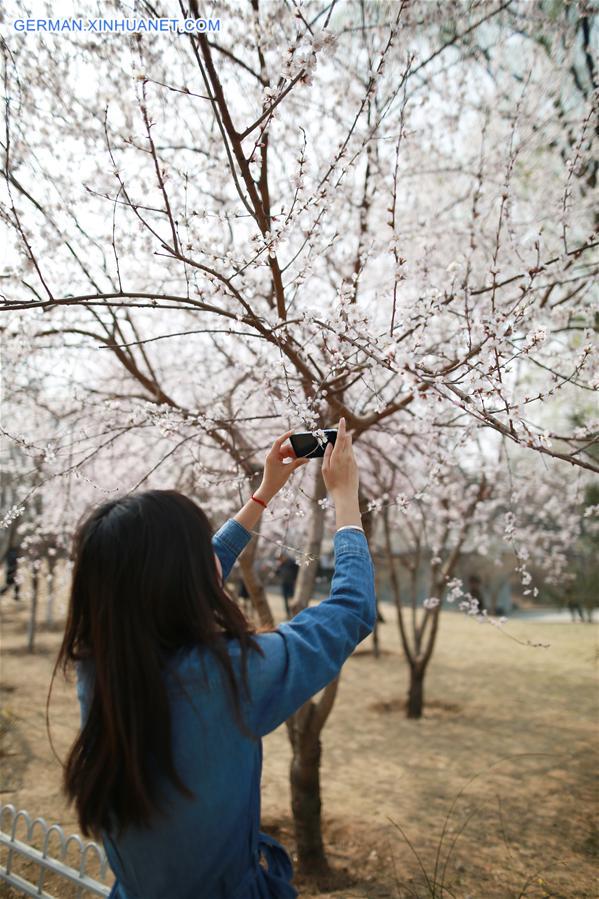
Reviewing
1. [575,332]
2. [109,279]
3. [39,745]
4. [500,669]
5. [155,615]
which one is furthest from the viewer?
[500,669]

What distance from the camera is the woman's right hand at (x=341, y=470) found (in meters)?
1.38

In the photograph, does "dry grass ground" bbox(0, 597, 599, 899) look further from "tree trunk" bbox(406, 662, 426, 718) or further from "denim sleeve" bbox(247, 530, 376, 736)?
"denim sleeve" bbox(247, 530, 376, 736)

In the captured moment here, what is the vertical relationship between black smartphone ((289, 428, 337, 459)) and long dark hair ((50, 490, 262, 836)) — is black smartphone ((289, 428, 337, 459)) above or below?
above

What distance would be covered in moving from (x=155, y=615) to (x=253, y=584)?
107 inches

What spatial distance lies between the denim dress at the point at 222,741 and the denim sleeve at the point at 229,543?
466 millimetres

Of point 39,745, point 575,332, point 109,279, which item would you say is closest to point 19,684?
point 39,745

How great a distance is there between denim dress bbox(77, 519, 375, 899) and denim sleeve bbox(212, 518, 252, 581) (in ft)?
1.53

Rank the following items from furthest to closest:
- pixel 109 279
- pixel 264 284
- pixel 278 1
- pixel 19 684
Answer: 1. pixel 19 684
2. pixel 264 284
3. pixel 109 279
4. pixel 278 1

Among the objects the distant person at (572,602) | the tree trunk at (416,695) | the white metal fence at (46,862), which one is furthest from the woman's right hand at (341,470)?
the distant person at (572,602)

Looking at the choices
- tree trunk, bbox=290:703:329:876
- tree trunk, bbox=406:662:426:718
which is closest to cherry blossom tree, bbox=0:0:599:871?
tree trunk, bbox=290:703:329:876

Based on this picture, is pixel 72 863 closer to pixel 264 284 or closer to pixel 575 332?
pixel 264 284

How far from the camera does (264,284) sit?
3.95m

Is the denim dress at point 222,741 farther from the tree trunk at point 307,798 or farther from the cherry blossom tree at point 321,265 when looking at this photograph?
the tree trunk at point 307,798

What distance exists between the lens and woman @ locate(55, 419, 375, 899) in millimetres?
1064
